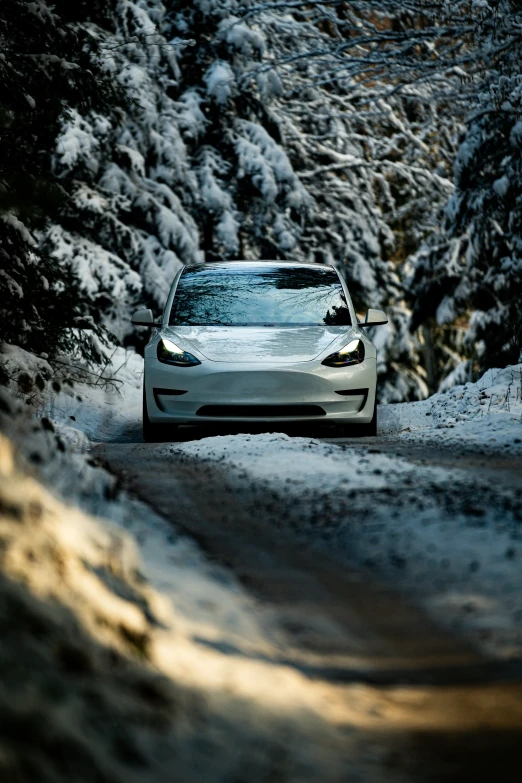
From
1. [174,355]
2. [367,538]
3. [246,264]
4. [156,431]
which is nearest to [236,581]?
[367,538]

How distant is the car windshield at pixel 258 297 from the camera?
1034cm

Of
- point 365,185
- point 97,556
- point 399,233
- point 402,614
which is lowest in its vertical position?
point 399,233

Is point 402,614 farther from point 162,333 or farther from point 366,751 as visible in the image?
point 162,333

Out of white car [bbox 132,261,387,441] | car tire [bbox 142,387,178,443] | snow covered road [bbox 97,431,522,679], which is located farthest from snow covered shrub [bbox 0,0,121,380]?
snow covered road [bbox 97,431,522,679]

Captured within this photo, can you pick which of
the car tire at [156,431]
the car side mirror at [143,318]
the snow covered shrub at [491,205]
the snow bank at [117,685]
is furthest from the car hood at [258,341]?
the snow covered shrub at [491,205]

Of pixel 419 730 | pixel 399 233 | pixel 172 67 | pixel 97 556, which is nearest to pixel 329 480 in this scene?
pixel 97 556

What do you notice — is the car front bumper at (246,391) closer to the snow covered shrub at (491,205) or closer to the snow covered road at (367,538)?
the snow covered road at (367,538)

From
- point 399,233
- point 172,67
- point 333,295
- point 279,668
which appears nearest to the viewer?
point 279,668

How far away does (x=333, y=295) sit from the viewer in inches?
425

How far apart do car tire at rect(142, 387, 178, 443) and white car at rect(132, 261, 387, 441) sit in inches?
0.5

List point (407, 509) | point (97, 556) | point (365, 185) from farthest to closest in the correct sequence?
point (365, 185), point (407, 509), point (97, 556)

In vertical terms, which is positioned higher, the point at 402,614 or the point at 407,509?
the point at 402,614

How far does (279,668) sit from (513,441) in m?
5.59

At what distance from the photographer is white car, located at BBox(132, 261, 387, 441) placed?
9.30 m
